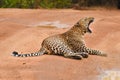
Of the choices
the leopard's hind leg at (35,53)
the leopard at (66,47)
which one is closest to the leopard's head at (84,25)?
the leopard at (66,47)

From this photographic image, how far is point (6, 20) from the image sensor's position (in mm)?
16172

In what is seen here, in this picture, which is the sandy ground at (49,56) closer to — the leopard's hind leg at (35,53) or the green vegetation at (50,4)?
the leopard's hind leg at (35,53)

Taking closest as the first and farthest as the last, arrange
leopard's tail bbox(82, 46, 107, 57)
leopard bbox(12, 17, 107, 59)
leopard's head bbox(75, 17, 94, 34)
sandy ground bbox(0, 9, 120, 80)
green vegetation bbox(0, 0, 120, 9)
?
sandy ground bbox(0, 9, 120, 80) → leopard bbox(12, 17, 107, 59) → leopard's tail bbox(82, 46, 107, 57) → leopard's head bbox(75, 17, 94, 34) → green vegetation bbox(0, 0, 120, 9)

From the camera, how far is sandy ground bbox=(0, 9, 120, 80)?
9.77 meters

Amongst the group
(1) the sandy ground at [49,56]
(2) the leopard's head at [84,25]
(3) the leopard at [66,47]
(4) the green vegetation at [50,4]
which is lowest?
(4) the green vegetation at [50,4]

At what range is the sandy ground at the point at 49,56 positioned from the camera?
977 cm

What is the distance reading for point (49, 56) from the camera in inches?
438

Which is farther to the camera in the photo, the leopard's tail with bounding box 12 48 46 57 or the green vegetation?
the green vegetation

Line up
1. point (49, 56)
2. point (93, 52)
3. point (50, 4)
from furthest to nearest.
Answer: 1. point (50, 4)
2. point (93, 52)
3. point (49, 56)

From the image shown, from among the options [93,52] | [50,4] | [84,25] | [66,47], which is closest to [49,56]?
[66,47]

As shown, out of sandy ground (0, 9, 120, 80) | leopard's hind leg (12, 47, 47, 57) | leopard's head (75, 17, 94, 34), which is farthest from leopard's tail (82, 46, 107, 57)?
leopard's hind leg (12, 47, 47, 57)

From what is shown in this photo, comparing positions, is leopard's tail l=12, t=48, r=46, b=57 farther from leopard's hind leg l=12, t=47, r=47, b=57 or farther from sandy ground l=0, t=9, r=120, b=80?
sandy ground l=0, t=9, r=120, b=80

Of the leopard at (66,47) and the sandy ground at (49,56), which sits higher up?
the leopard at (66,47)

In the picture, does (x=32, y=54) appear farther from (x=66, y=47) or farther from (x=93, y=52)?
(x=93, y=52)
